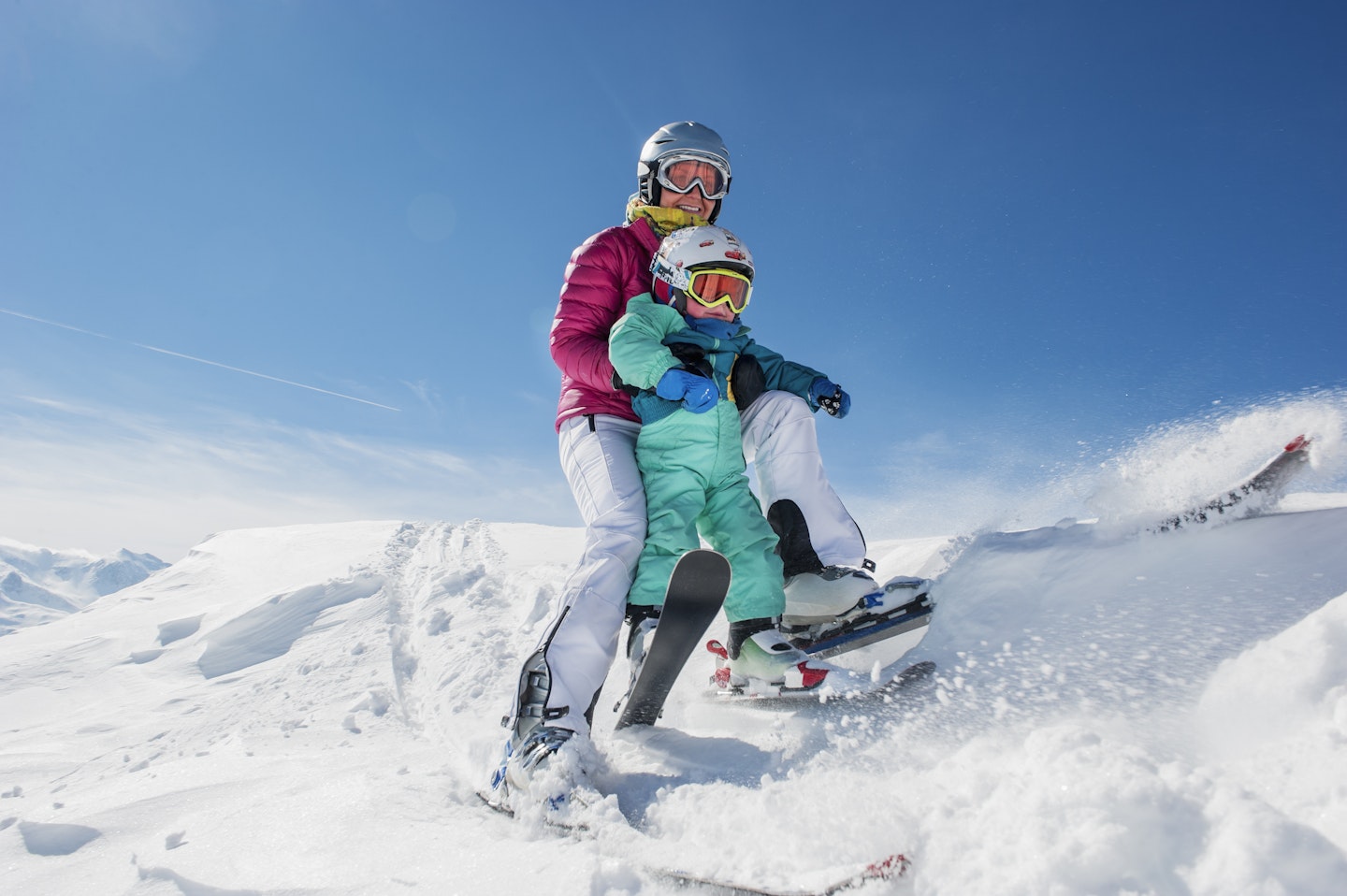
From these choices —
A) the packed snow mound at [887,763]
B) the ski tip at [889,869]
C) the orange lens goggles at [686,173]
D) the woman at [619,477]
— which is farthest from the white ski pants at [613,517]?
the orange lens goggles at [686,173]

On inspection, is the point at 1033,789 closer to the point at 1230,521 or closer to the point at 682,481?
the point at 682,481

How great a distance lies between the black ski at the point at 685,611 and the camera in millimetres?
2111

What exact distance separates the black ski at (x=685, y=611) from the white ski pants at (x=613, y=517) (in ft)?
0.64

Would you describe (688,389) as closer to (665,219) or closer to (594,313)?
(594,313)

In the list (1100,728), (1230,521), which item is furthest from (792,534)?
(1230,521)

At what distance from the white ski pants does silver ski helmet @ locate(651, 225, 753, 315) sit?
557 millimetres

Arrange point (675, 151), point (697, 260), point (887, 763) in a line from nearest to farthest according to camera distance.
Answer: point (887, 763) < point (697, 260) < point (675, 151)

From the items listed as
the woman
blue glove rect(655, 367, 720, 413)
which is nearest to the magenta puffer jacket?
the woman

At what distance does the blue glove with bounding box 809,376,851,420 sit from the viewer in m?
3.14

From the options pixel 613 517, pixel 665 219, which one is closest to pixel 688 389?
pixel 613 517

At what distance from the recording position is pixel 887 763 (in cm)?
173

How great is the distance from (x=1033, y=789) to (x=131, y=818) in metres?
2.45

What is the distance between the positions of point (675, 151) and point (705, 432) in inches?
64.9

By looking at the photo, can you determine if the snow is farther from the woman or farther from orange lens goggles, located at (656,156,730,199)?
orange lens goggles, located at (656,156,730,199)
